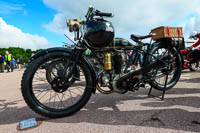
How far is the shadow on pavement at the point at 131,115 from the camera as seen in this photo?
193 centimetres

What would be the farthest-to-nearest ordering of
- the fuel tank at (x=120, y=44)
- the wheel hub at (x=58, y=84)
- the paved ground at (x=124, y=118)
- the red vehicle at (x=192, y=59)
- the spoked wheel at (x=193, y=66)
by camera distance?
the spoked wheel at (x=193, y=66), the red vehicle at (x=192, y=59), the fuel tank at (x=120, y=44), the wheel hub at (x=58, y=84), the paved ground at (x=124, y=118)

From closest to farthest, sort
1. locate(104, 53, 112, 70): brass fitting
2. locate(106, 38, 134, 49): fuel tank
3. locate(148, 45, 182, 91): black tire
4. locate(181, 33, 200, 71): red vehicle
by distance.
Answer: locate(104, 53, 112, 70): brass fitting
locate(106, 38, 134, 49): fuel tank
locate(148, 45, 182, 91): black tire
locate(181, 33, 200, 71): red vehicle

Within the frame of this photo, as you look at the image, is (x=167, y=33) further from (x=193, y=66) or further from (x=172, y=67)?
(x=193, y=66)

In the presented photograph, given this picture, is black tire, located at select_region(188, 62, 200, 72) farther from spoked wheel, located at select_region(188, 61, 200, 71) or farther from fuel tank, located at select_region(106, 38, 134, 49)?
fuel tank, located at select_region(106, 38, 134, 49)

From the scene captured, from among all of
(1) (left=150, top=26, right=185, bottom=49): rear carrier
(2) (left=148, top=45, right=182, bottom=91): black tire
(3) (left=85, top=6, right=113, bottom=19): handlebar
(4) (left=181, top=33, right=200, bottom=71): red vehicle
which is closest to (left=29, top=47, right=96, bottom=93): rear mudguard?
(3) (left=85, top=6, right=113, bottom=19): handlebar

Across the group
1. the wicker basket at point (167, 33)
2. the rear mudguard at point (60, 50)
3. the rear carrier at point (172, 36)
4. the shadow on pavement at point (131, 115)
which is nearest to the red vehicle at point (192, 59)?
the wicker basket at point (167, 33)

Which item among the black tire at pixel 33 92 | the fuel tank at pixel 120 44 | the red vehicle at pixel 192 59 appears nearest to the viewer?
the black tire at pixel 33 92

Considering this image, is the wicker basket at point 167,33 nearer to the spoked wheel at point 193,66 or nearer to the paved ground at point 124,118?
the paved ground at point 124,118

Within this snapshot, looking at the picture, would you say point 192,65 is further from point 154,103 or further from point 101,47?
point 101,47

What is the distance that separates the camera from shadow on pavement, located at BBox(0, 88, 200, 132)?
1.93 meters

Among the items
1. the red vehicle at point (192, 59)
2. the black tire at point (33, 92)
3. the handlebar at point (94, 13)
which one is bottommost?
the black tire at point (33, 92)

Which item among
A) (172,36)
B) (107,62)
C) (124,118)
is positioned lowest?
(124,118)

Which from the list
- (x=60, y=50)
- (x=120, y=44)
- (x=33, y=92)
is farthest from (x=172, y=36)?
(x=33, y=92)

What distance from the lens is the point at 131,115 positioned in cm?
223
